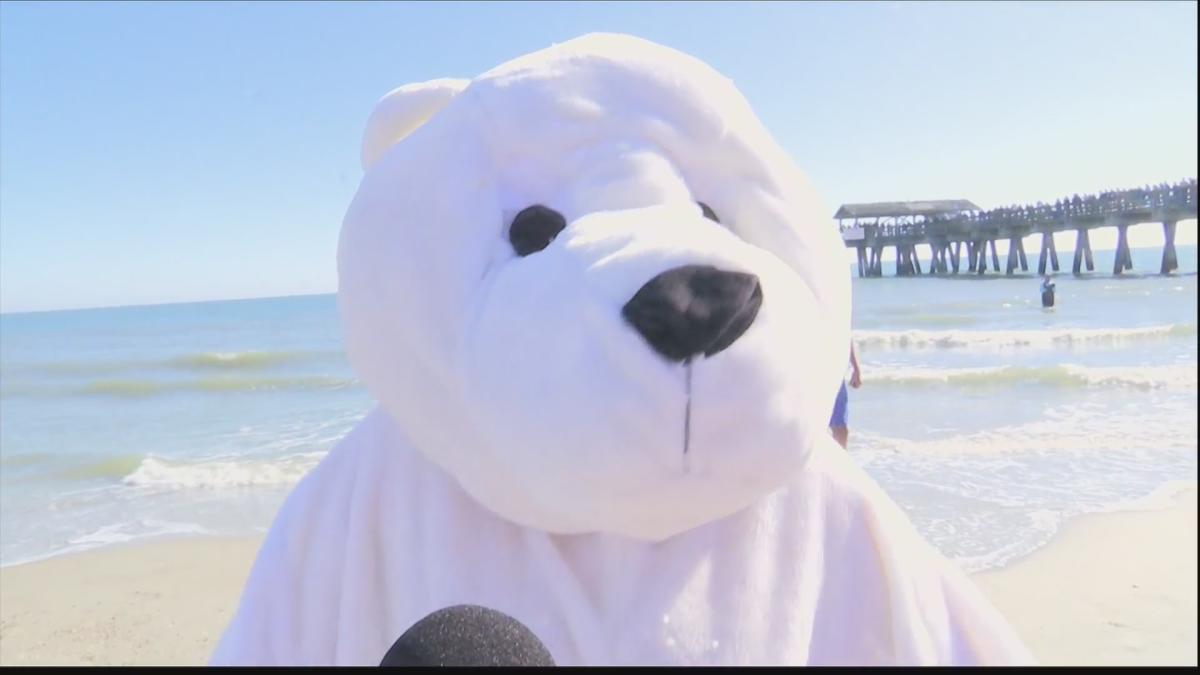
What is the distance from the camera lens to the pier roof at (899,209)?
4162 cm

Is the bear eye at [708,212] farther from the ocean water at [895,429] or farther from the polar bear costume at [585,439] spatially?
the ocean water at [895,429]

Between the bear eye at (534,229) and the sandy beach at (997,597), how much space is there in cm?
350

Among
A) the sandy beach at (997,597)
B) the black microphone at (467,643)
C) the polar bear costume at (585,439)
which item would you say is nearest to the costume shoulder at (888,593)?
the polar bear costume at (585,439)

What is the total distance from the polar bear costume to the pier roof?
136 feet

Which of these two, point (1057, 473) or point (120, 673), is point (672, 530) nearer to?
point (120, 673)

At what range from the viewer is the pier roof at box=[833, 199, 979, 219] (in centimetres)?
4162

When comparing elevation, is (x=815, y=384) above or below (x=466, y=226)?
below

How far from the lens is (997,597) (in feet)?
14.8

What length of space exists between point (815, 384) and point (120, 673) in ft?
2.74

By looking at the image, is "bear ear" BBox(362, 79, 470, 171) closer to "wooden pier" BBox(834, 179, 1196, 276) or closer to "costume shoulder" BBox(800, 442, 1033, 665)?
"costume shoulder" BBox(800, 442, 1033, 665)

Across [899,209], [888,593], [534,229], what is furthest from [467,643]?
[899,209]

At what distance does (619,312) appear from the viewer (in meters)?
1.02

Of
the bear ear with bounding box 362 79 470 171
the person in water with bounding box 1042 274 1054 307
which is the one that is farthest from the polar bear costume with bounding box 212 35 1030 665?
the person in water with bounding box 1042 274 1054 307

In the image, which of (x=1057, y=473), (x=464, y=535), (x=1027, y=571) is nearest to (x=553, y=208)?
(x=464, y=535)
